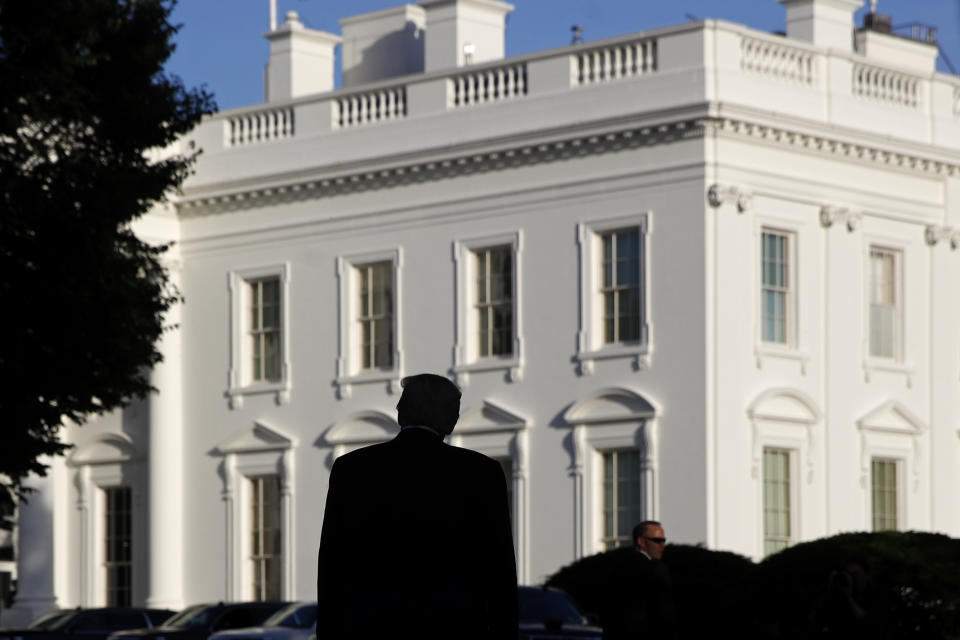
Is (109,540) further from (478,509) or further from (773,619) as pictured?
(478,509)

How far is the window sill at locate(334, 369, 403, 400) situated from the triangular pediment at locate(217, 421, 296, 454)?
1628 millimetres

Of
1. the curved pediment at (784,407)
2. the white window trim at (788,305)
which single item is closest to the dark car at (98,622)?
the curved pediment at (784,407)

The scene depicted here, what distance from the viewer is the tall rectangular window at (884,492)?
39.9 metres

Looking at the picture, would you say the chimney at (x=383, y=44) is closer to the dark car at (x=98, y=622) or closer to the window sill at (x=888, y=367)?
the window sill at (x=888, y=367)

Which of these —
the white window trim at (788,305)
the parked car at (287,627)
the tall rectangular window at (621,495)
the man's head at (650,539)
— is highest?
the white window trim at (788,305)

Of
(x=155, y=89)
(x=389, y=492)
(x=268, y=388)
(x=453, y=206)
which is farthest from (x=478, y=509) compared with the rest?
(x=268, y=388)

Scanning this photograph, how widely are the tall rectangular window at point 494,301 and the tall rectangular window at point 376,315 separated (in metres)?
2.16

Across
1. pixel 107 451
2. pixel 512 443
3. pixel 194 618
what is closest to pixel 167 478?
pixel 107 451

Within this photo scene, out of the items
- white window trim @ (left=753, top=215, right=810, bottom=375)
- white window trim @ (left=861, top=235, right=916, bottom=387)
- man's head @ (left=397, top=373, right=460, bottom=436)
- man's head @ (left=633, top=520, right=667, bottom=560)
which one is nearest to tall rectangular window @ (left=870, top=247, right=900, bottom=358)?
white window trim @ (left=861, top=235, right=916, bottom=387)

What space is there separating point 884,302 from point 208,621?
1527 centimetres

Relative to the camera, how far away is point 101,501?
46.8 meters

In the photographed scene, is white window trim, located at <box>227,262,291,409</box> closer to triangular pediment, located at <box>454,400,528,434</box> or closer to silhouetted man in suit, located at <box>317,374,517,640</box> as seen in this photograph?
triangular pediment, located at <box>454,400,528,434</box>

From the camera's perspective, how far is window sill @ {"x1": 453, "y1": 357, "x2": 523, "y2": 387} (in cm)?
4016

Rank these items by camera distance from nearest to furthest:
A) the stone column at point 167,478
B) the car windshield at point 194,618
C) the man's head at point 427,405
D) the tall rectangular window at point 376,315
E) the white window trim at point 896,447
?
1. the man's head at point 427,405
2. the car windshield at point 194,618
3. the white window trim at point 896,447
4. the tall rectangular window at point 376,315
5. the stone column at point 167,478
